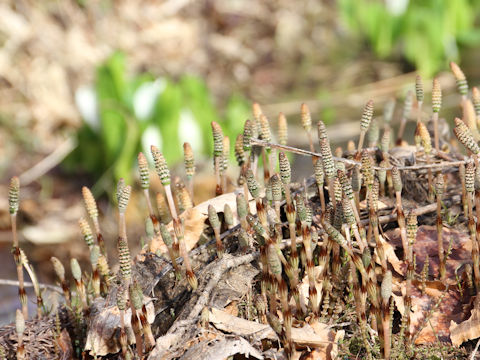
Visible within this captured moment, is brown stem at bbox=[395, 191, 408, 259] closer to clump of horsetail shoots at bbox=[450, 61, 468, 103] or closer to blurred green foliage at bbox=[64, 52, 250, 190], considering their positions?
clump of horsetail shoots at bbox=[450, 61, 468, 103]

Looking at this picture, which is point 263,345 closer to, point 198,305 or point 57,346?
point 198,305

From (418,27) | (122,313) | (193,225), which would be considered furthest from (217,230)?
(418,27)

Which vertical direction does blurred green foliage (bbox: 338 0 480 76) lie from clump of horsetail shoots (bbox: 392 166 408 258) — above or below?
above

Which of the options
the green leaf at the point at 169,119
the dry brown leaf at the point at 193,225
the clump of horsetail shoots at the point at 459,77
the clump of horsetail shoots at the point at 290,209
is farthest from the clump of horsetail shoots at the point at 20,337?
the green leaf at the point at 169,119

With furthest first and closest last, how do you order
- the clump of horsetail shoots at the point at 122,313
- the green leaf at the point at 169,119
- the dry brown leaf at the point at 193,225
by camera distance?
the green leaf at the point at 169,119 < the dry brown leaf at the point at 193,225 < the clump of horsetail shoots at the point at 122,313

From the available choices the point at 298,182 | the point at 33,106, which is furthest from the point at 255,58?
the point at 298,182

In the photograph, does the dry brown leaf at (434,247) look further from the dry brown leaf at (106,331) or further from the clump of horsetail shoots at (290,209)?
the dry brown leaf at (106,331)

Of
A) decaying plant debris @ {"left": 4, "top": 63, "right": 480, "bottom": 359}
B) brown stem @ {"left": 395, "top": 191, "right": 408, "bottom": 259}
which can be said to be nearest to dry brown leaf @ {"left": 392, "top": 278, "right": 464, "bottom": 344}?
decaying plant debris @ {"left": 4, "top": 63, "right": 480, "bottom": 359}
